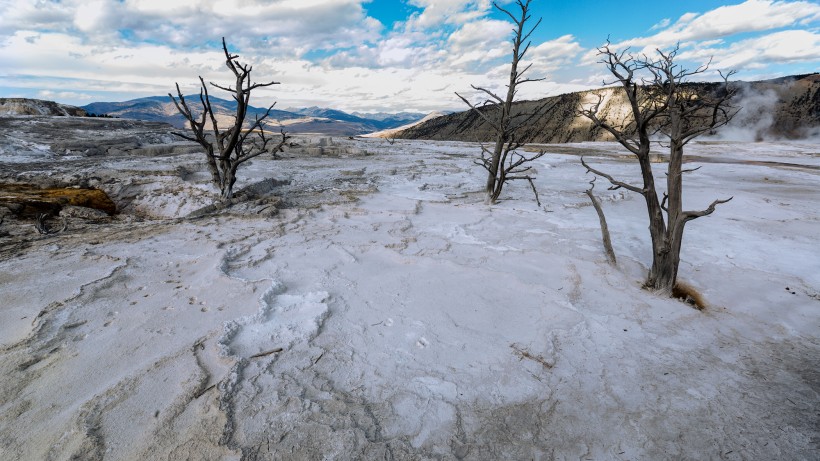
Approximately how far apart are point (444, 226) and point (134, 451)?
13.8 ft

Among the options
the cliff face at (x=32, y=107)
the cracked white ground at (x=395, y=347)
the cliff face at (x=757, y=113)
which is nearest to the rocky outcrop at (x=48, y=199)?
the cracked white ground at (x=395, y=347)

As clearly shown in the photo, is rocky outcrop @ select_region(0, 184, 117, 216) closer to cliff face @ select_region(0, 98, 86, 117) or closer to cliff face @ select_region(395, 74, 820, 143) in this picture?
cliff face @ select_region(0, 98, 86, 117)

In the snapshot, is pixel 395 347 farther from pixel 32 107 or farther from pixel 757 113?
pixel 757 113

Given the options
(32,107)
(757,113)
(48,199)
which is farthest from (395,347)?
(757,113)

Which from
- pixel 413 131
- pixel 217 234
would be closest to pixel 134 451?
pixel 217 234

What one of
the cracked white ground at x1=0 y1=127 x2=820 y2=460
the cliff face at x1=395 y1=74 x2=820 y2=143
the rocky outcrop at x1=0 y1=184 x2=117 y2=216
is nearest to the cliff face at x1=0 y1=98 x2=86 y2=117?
the rocky outcrop at x1=0 y1=184 x2=117 y2=216

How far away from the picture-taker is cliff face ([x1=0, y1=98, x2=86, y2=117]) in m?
17.8

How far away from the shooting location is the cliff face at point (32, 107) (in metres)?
17.8

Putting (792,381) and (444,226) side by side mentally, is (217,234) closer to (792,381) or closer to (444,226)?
(444,226)

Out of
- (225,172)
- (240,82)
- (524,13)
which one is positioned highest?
(524,13)

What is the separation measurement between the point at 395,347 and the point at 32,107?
80.6ft

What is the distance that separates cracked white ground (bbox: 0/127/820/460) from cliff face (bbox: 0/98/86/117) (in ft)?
65.5

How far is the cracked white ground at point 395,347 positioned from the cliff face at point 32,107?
65.5ft

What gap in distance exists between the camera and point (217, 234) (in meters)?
4.70
